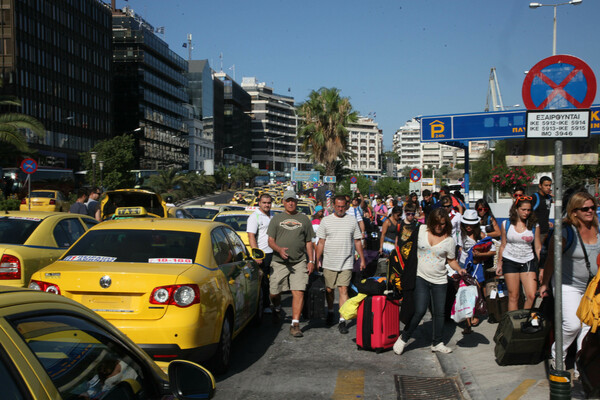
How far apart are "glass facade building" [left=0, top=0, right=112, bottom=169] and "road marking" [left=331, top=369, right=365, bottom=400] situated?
Result: 5516cm

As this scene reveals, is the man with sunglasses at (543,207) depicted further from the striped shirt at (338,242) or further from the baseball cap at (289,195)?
the baseball cap at (289,195)

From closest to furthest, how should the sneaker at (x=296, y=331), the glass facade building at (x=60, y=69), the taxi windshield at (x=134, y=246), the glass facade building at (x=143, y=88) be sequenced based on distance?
the taxi windshield at (x=134, y=246), the sneaker at (x=296, y=331), the glass facade building at (x=60, y=69), the glass facade building at (x=143, y=88)

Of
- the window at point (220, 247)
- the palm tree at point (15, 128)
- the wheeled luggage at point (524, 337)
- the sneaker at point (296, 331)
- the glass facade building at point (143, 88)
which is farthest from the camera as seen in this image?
the glass facade building at point (143, 88)

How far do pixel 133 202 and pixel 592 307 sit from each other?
12.9 metres

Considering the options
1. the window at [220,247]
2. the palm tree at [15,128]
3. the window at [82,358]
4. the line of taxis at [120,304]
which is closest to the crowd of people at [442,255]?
the line of taxis at [120,304]

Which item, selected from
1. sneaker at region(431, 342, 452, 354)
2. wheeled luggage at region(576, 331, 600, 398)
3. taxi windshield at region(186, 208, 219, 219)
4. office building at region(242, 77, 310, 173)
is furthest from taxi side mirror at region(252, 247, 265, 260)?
office building at region(242, 77, 310, 173)

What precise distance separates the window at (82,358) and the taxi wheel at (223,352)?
3.50 metres

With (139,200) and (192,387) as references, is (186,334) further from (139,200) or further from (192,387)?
(139,200)

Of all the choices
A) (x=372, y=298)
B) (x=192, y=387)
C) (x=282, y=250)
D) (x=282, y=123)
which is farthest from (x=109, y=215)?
(x=282, y=123)

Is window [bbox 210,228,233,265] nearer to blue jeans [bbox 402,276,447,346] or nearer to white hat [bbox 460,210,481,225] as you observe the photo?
blue jeans [bbox 402,276,447,346]

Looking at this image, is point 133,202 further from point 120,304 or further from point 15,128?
point 15,128

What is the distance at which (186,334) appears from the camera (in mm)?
5535

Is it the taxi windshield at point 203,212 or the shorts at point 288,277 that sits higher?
the taxi windshield at point 203,212

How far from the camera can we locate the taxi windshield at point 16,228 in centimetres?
817
